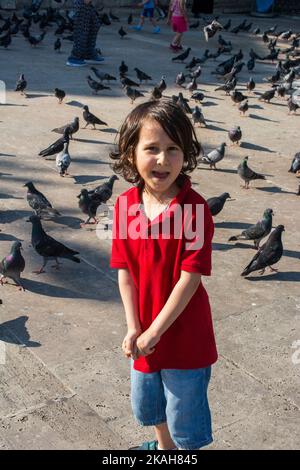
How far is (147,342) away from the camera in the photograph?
3.34 meters

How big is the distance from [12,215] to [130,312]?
4994 millimetres

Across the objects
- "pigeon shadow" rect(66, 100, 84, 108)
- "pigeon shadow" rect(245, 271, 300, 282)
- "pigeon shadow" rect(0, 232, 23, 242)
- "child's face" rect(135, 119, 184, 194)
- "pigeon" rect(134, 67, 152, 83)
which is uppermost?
"child's face" rect(135, 119, 184, 194)

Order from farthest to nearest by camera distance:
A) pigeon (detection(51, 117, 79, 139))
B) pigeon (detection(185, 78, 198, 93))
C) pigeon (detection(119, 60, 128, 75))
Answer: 1. pigeon (detection(119, 60, 128, 75))
2. pigeon (detection(185, 78, 198, 93))
3. pigeon (detection(51, 117, 79, 139))

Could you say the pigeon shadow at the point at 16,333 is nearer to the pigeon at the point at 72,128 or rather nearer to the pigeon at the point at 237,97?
the pigeon at the point at 72,128

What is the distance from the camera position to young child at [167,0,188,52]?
2042cm

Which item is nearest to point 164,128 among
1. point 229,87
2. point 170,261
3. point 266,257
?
point 170,261

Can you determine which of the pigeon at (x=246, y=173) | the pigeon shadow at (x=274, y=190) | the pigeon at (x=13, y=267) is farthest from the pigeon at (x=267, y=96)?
the pigeon at (x=13, y=267)

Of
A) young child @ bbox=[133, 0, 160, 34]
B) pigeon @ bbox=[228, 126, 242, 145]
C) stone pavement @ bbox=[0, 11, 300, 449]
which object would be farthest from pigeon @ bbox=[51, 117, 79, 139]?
young child @ bbox=[133, 0, 160, 34]

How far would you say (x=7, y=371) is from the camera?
17.0 ft

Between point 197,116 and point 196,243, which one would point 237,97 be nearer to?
point 197,116

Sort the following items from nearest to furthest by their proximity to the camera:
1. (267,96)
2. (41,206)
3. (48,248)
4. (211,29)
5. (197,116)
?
(48,248) → (41,206) → (197,116) → (267,96) → (211,29)

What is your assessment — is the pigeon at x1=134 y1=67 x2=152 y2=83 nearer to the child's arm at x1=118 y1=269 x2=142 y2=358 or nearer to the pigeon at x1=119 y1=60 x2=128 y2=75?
the pigeon at x1=119 y1=60 x2=128 y2=75

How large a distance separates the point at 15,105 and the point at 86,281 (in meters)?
7.47
